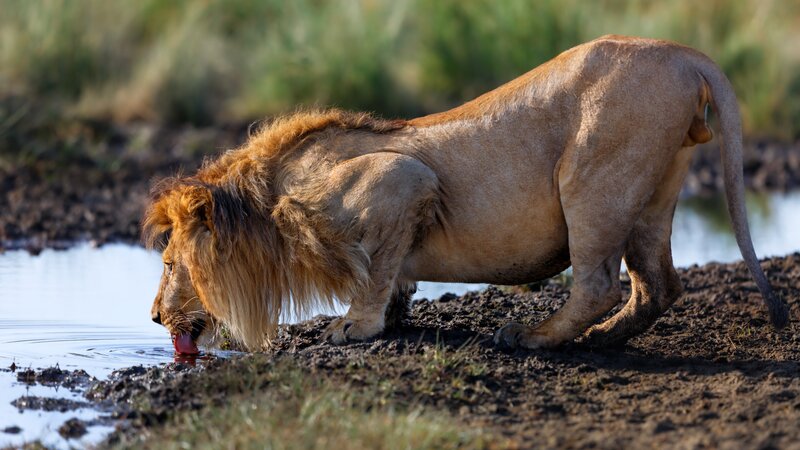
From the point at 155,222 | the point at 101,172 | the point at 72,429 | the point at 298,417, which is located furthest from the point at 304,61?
the point at 298,417

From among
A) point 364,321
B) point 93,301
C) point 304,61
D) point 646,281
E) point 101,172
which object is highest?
point 304,61

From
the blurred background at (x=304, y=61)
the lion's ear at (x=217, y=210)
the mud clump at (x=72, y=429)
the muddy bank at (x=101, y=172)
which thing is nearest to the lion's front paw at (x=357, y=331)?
the lion's ear at (x=217, y=210)

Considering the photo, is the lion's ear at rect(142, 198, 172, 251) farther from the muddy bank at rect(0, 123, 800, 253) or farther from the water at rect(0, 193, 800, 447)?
the muddy bank at rect(0, 123, 800, 253)

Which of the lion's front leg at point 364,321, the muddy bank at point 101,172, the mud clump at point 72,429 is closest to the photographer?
the mud clump at point 72,429

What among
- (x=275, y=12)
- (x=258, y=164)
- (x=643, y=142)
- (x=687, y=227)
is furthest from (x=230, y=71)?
(x=643, y=142)

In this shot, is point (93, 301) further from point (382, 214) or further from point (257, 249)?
point (382, 214)

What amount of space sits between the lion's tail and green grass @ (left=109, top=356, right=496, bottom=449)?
190 cm

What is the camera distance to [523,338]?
263 inches

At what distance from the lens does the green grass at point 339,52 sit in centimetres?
1545

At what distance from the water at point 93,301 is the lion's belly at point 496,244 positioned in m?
1.58

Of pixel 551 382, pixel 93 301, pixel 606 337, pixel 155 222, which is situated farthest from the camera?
pixel 93 301

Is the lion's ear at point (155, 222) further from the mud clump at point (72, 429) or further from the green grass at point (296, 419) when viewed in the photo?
the mud clump at point (72, 429)

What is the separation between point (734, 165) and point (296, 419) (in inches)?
104

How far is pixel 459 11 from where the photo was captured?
16641 mm
